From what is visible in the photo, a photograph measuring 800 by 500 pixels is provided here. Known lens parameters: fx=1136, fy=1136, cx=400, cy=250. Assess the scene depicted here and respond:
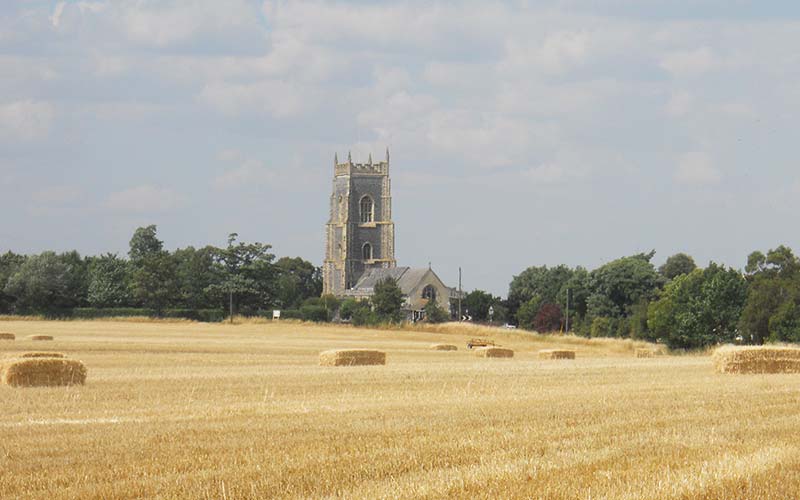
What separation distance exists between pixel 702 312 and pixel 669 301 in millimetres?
3151

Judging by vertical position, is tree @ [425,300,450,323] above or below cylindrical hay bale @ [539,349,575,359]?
above

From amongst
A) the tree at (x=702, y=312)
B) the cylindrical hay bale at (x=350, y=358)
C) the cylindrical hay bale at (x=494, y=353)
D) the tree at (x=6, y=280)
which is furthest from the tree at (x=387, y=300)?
the cylindrical hay bale at (x=350, y=358)

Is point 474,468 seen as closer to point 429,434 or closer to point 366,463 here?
point 366,463

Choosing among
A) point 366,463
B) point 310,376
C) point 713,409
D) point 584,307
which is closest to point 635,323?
point 584,307

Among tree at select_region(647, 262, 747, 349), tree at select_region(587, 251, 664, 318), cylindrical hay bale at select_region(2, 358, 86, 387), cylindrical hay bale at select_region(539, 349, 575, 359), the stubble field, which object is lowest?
the stubble field

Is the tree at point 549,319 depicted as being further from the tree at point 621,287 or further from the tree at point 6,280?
the tree at point 6,280

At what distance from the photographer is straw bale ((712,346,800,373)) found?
3250cm

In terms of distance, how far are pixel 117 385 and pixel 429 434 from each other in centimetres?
1222

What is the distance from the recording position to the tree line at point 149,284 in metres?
114

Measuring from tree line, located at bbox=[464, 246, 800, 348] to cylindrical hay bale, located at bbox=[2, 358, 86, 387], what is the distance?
167ft

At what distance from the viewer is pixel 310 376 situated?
29.2 metres

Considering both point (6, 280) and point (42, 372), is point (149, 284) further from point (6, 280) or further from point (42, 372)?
point (42, 372)

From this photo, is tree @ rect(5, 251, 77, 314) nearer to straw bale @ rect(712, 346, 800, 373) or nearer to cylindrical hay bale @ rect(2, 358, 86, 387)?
cylindrical hay bale @ rect(2, 358, 86, 387)

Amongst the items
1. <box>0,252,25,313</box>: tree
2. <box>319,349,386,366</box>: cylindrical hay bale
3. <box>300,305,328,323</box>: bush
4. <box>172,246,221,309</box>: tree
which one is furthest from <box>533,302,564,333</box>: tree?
<box>319,349,386,366</box>: cylindrical hay bale
